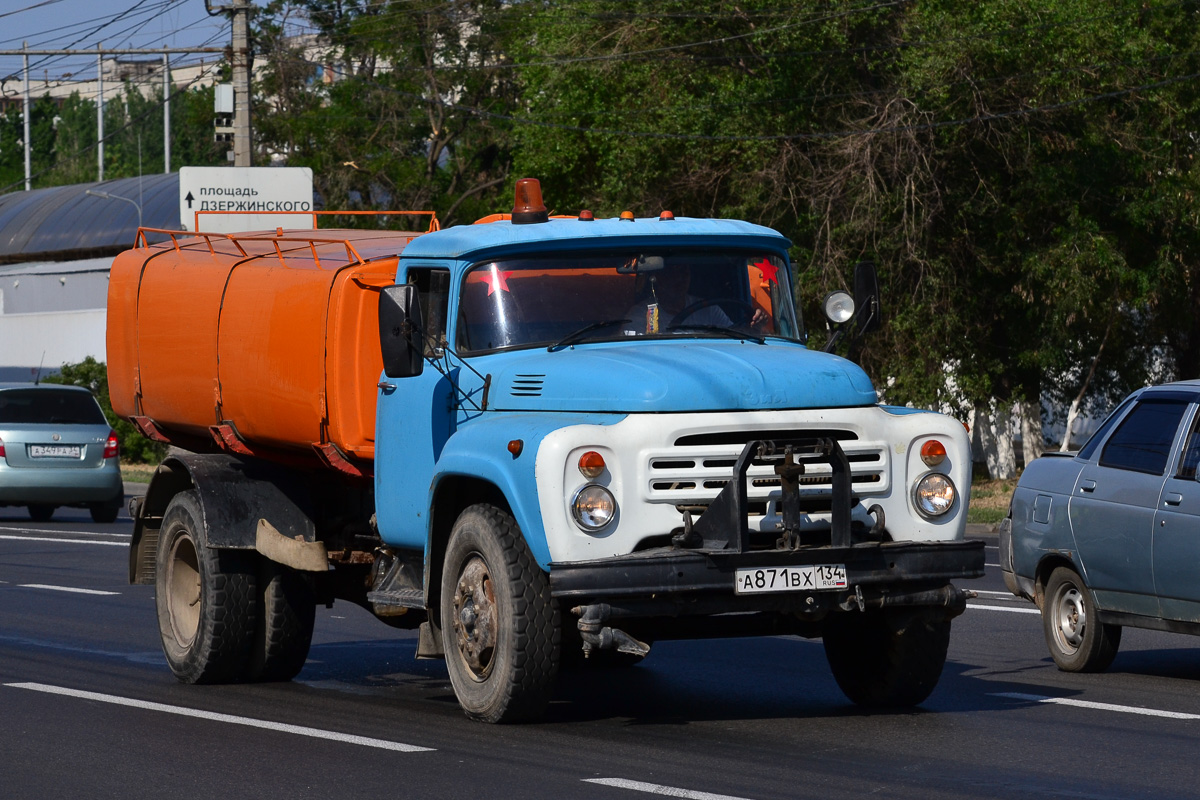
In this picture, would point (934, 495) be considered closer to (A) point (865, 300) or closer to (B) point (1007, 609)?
(A) point (865, 300)

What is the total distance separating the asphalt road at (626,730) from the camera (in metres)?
6.95

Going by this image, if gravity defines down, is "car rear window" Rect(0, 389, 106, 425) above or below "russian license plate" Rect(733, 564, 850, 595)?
above

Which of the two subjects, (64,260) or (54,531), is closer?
(54,531)

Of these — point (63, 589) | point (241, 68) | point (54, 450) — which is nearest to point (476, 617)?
point (63, 589)

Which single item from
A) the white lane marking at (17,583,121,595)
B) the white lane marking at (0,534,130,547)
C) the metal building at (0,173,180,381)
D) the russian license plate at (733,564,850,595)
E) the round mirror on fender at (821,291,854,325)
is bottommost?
the white lane marking at (0,534,130,547)

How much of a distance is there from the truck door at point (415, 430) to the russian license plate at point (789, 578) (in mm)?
1700

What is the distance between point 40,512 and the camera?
85.6 ft

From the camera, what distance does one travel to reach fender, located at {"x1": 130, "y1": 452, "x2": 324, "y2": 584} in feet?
33.0

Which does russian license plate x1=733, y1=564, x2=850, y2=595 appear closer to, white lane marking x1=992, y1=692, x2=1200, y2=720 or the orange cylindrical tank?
white lane marking x1=992, y1=692, x2=1200, y2=720

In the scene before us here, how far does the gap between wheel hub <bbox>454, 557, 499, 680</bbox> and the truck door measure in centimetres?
49

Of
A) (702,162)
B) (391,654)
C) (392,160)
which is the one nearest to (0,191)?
(392,160)

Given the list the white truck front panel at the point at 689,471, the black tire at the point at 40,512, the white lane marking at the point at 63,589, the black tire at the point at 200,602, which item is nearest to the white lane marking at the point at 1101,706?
the white truck front panel at the point at 689,471

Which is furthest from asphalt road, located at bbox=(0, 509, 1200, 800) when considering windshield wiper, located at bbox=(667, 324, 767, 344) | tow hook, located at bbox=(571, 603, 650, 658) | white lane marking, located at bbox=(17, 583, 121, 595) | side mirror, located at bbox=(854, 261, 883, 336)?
white lane marking, located at bbox=(17, 583, 121, 595)

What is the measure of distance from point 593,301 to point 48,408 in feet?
57.8
